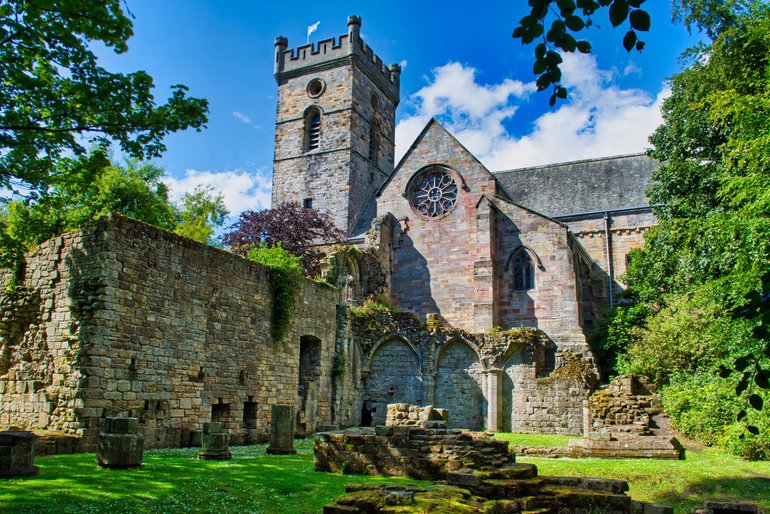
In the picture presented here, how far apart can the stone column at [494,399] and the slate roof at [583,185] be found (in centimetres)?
1324

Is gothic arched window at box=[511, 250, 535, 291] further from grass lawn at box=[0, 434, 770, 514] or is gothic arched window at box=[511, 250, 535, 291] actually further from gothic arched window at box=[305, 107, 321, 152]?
gothic arched window at box=[305, 107, 321, 152]

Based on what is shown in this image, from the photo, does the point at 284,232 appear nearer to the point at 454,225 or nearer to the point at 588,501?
the point at 454,225

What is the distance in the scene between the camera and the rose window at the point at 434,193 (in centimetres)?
2867

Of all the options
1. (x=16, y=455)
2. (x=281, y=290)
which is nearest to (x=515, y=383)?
(x=281, y=290)

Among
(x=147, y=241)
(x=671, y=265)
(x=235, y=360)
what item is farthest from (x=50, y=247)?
(x=671, y=265)

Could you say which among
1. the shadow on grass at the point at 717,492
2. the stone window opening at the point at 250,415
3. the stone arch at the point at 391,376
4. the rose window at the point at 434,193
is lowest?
the shadow on grass at the point at 717,492

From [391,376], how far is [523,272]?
766 cm

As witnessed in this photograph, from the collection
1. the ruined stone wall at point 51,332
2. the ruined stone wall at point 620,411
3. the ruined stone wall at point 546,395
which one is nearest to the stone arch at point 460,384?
the ruined stone wall at point 546,395

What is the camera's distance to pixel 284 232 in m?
29.8

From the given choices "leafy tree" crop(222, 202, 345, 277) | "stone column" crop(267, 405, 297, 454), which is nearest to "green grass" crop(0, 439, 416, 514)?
"stone column" crop(267, 405, 297, 454)

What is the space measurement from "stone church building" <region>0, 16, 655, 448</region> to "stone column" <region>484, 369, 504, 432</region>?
0.17 feet

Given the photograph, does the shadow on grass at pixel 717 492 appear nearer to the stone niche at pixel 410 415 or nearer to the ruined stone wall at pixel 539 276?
the stone niche at pixel 410 415

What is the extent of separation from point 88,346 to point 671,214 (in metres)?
18.8

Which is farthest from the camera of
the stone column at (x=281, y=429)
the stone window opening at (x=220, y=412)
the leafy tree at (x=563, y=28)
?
the stone window opening at (x=220, y=412)
